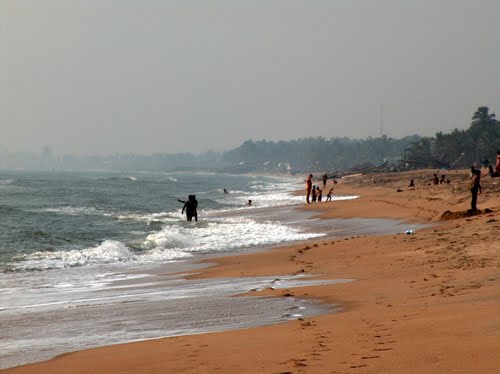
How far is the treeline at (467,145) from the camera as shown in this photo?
380 feet

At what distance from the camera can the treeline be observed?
4557 inches

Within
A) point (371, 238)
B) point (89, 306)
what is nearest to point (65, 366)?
point (89, 306)

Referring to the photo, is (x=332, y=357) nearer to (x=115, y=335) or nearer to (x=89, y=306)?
(x=115, y=335)

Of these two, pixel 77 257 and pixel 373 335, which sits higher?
pixel 373 335

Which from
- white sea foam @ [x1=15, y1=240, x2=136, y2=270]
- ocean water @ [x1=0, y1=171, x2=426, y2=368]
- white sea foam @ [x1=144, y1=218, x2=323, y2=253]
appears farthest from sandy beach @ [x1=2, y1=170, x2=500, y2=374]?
white sea foam @ [x1=144, y1=218, x2=323, y2=253]

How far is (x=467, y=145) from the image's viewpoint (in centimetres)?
12400

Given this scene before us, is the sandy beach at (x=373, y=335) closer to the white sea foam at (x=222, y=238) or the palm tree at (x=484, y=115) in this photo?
the white sea foam at (x=222, y=238)

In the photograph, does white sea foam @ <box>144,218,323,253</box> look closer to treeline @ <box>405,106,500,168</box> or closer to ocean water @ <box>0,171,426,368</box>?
ocean water @ <box>0,171,426,368</box>

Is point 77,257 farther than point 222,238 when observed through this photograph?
No

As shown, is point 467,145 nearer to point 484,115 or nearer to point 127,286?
point 484,115

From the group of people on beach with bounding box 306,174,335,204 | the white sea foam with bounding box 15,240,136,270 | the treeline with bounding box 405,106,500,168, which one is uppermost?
the treeline with bounding box 405,106,500,168

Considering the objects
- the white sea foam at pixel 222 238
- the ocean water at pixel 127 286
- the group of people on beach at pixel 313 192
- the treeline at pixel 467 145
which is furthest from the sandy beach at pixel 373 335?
the treeline at pixel 467 145

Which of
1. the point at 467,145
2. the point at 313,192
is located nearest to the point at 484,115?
the point at 467,145

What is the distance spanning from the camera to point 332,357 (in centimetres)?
612
